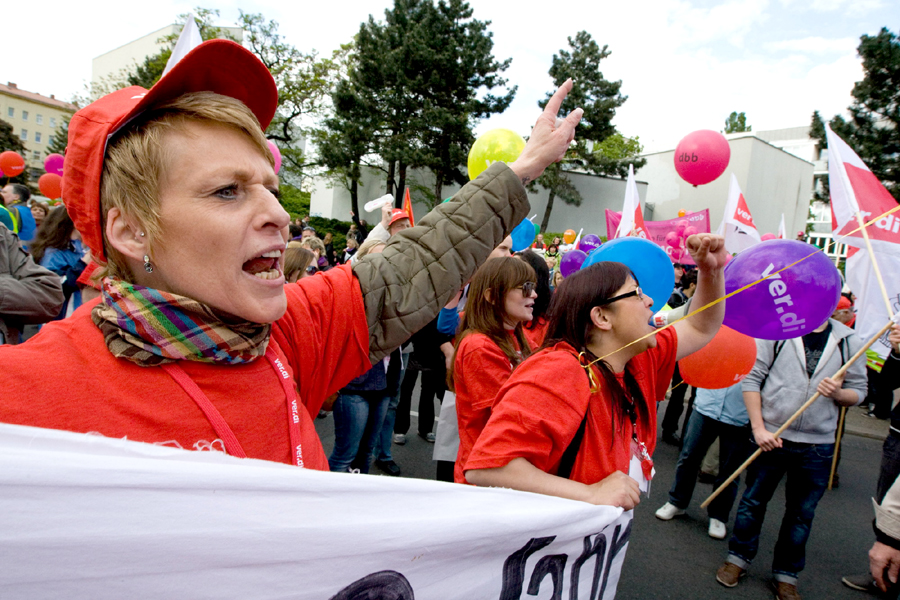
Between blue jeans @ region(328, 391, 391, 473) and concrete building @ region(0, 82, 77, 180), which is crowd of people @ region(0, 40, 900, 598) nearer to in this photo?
blue jeans @ region(328, 391, 391, 473)

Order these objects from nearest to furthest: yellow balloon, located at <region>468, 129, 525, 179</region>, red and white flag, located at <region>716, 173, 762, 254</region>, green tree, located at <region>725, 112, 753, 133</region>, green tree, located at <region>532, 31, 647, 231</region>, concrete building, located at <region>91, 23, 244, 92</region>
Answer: yellow balloon, located at <region>468, 129, 525, 179</region> < red and white flag, located at <region>716, 173, 762, 254</region> < green tree, located at <region>532, 31, 647, 231</region> < concrete building, located at <region>91, 23, 244, 92</region> < green tree, located at <region>725, 112, 753, 133</region>

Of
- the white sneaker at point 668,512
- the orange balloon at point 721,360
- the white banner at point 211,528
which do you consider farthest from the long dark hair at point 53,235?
the white sneaker at point 668,512

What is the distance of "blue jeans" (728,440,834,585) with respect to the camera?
10.6 ft

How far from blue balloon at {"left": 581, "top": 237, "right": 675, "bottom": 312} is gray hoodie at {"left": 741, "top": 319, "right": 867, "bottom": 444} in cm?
137

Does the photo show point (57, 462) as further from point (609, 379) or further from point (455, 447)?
point (455, 447)

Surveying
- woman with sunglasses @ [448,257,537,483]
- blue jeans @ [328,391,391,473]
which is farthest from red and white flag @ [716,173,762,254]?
blue jeans @ [328,391,391,473]

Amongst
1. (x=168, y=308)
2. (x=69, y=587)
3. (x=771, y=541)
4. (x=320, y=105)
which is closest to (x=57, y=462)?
(x=69, y=587)

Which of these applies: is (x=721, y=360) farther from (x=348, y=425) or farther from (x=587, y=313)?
(x=348, y=425)

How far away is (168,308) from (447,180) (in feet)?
79.4

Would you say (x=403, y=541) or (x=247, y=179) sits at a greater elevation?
(x=247, y=179)

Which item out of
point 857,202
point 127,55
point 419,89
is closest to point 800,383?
point 857,202

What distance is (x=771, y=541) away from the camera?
4039 millimetres

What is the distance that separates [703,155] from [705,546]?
23.2 ft

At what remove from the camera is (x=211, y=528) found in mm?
759
